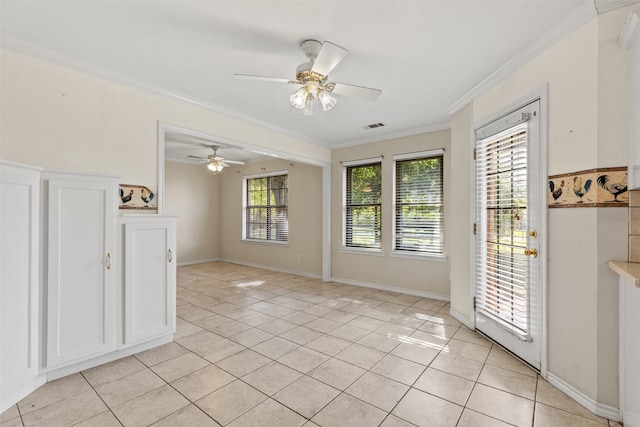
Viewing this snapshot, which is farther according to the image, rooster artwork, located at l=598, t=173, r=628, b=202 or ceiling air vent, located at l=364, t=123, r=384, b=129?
ceiling air vent, located at l=364, t=123, r=384, b=129

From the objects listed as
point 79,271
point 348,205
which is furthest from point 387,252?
point 79,271

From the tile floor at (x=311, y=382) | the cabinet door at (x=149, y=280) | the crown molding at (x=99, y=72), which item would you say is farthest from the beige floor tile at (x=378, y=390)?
the crown molding at (x=99, y=72)

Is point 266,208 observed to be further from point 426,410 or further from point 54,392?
point 426,410

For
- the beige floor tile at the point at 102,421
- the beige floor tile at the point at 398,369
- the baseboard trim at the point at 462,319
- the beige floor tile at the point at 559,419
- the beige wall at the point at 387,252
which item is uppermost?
the beige wall at the point at 387,252

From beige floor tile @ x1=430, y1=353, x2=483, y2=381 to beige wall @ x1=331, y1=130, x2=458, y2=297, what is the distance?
6.15 ft

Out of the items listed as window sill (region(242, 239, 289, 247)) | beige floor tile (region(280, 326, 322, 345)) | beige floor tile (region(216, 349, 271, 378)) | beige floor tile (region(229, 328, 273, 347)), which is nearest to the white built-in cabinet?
beige floor tile (region(229, 328, 273, 347))

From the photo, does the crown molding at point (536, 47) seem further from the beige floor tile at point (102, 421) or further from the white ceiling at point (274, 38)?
the beige floor tile at point (102, 421)

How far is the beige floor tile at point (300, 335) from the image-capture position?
2971mm

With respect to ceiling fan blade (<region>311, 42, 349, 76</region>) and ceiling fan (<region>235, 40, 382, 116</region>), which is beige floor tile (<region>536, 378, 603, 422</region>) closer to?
ceiling fan (<region>235, 40, 382, 116</region>)

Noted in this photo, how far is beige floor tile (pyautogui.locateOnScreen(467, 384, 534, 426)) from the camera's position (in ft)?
5.94

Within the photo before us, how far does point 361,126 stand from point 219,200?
16.8 ft

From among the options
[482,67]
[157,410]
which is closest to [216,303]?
[157,410]

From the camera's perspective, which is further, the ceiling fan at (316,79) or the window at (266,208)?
the window at (266,208)

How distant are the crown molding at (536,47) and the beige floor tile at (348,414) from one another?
9.52 feet
